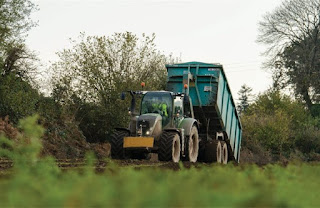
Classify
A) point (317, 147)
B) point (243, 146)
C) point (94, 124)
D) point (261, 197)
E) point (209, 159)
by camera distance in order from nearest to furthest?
point (261, 197)
point (209, 159)
point (94, 124)
point (243, 146)
point (317, 147)

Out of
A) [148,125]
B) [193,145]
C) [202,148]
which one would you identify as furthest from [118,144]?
[202,148]

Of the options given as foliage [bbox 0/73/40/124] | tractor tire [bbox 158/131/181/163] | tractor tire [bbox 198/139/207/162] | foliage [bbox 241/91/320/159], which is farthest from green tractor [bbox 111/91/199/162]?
foliage [bbox 241/91/320/159]

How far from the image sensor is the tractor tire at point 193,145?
19.8 meters

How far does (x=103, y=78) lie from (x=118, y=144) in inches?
560

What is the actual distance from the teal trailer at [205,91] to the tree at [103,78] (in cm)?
973

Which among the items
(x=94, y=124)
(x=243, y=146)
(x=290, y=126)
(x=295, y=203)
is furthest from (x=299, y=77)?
(x=295, y=203)

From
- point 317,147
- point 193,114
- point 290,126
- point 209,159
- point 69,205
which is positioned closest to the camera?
point 69,205

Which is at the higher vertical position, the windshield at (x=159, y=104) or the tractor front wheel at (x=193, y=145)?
the windshield at (x=159, y=104)

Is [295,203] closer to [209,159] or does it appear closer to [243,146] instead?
[209,159]

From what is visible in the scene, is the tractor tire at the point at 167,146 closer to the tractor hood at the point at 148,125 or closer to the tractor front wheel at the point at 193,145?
the tractor hood at the point at 148,125

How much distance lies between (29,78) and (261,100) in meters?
29.2

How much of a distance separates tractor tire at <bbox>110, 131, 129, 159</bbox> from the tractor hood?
0.80 meters

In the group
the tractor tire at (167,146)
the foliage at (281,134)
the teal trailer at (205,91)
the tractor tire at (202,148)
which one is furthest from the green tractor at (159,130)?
the foliage at (281,134)

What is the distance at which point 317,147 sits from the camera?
4119 cm
